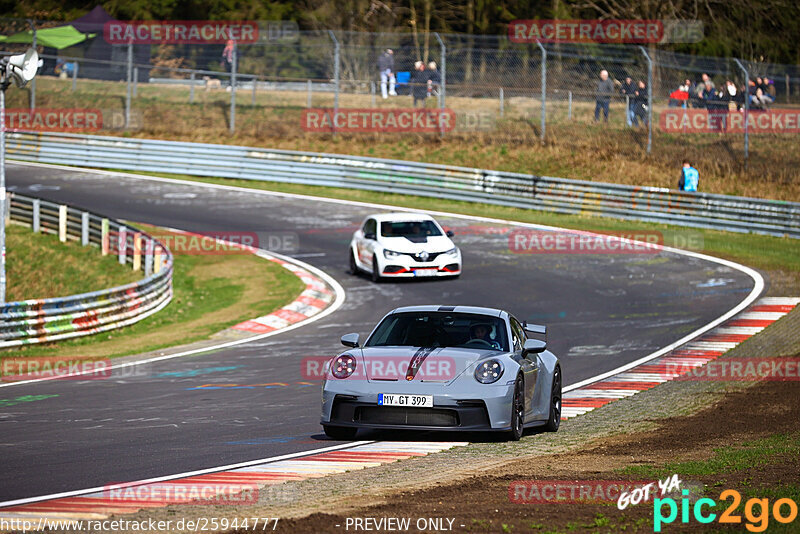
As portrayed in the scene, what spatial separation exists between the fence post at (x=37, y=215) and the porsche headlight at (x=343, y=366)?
2079 cm

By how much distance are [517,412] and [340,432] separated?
5.15ft

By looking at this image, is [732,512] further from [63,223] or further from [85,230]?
[63,223]

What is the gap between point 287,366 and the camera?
601 inches

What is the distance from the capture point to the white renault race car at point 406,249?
2231 cm

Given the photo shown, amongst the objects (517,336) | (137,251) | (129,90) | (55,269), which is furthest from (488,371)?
(129,90)

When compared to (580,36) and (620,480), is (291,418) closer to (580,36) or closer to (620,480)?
(620,480)

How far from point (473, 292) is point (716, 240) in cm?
886

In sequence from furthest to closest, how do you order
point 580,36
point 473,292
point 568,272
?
1. point 580,36
2. point 568,272
3. point 473,292

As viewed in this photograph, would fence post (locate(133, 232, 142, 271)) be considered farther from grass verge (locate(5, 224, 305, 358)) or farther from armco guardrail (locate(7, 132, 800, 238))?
armco guardrail (locate(7, 132, 800, 238))

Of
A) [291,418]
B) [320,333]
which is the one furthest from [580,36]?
[291,418]

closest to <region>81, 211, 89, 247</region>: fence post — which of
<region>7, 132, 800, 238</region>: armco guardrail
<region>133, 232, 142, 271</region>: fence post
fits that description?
<region>133, 232, 142, 271</region>: fence post

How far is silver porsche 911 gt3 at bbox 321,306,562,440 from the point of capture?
914 cm

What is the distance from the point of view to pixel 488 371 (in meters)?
9.40
